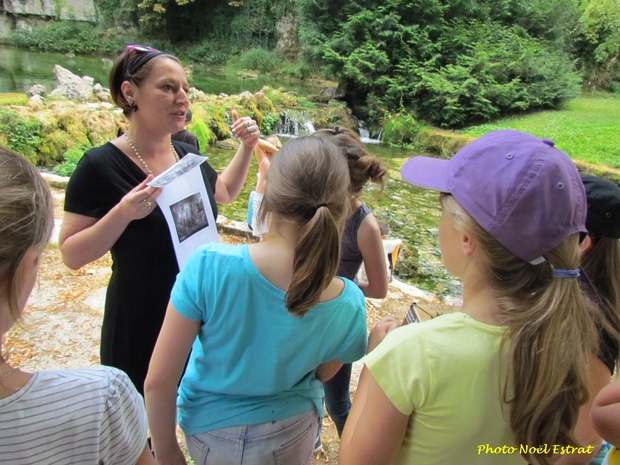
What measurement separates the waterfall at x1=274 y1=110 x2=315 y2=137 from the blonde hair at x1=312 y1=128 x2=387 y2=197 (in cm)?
1131

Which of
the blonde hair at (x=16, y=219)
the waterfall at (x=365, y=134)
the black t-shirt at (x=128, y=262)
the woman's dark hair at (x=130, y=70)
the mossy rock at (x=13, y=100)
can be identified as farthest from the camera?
the waterfall at (x=365, y=134)

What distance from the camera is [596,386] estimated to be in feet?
4.05

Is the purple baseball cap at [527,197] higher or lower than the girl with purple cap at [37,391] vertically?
higher

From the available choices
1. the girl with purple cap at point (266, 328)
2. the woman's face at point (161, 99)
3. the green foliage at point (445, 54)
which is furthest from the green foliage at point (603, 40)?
the girl with purple cap at point (266, 328)

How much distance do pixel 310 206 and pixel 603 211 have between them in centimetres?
101

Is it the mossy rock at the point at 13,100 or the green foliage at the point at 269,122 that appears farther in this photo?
the green foliage at the point at 269,122

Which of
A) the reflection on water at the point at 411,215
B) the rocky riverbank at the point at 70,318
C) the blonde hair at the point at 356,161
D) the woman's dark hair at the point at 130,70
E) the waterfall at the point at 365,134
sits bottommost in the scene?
the waterfall at the point at 365,134

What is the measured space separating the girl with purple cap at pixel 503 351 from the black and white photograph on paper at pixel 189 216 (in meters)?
0.89

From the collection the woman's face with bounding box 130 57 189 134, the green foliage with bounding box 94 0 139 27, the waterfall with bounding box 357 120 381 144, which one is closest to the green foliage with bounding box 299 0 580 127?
the waterfall with bounding box 357 120 381 144

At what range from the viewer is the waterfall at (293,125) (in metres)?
13.0

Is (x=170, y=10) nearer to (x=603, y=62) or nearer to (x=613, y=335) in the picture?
(x=603, y=62)

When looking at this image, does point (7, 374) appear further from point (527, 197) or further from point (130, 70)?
point (130, 70)

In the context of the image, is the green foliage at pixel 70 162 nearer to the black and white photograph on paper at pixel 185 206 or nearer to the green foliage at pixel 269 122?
the black and white photograph on paper at pixel 185 206

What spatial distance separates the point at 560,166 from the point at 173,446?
1280 millimetres
